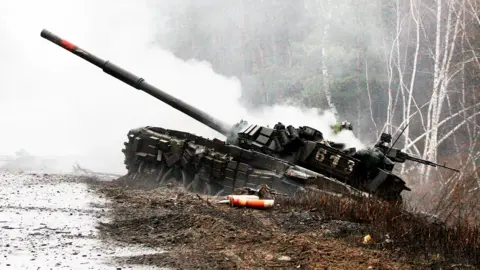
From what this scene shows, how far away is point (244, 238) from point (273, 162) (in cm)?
505

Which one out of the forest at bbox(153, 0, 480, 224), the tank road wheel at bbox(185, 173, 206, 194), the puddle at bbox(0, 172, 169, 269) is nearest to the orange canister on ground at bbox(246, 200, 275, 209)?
the puddle at bbox(0, 172, 169, 269)

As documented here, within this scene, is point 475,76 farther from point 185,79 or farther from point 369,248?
point 369,248

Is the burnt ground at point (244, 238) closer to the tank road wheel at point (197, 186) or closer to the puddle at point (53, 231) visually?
the puddle at point (53, 231)

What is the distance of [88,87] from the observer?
29.4 m

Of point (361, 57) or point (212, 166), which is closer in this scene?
point (212, 166)

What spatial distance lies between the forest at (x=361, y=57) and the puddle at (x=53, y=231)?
1296 cm

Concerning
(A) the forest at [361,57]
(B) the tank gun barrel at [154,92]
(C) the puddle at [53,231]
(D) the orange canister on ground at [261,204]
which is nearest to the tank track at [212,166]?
(B) the tank gun barrel at [154,92]

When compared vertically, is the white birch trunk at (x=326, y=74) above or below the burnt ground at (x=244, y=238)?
above

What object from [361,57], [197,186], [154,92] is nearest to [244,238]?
[197,186]

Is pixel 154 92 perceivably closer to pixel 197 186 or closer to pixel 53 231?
pixel 197 186

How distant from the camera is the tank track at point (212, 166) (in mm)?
11250

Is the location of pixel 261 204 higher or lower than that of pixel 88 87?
lower

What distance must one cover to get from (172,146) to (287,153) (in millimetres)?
2848

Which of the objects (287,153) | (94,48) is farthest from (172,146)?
(94,48)
